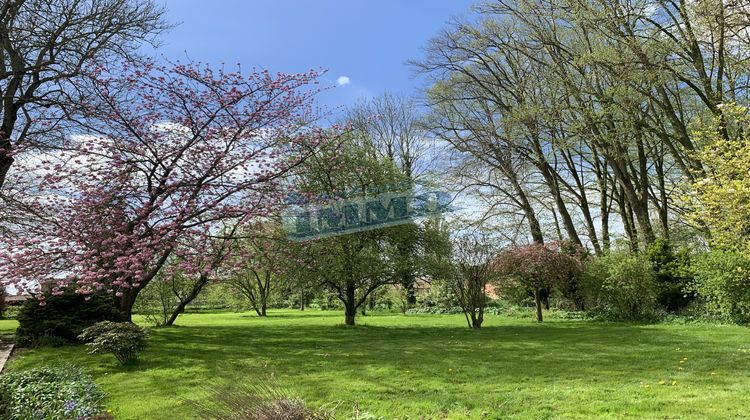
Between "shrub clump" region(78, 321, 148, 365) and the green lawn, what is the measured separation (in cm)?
29

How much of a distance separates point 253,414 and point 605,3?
15.1 metres

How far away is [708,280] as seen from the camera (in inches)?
551

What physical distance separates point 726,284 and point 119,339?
1508 cm

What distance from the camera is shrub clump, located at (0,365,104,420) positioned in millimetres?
5047

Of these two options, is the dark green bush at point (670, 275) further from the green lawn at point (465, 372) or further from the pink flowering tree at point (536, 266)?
the green lawn at point (465, 372)

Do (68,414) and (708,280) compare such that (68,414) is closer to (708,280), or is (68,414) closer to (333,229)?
(333,229)

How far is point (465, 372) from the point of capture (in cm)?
734

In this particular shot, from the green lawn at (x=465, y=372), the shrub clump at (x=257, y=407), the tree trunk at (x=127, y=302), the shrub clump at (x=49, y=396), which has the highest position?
the tree trunk at (x=127, y=302)

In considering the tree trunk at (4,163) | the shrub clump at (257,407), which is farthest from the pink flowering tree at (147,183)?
the shrub clump at (257,407)

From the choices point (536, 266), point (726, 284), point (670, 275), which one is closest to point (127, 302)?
point (536, 266)

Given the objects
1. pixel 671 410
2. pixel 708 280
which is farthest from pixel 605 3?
pixel 671 410

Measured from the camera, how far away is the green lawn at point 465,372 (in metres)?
5.12

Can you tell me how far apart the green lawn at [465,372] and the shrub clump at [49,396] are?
316 millimetres

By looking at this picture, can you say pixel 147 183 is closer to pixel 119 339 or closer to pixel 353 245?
pixel 119 339
